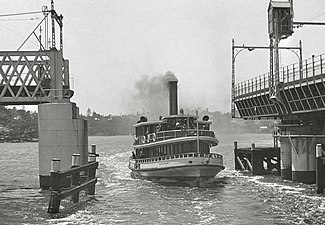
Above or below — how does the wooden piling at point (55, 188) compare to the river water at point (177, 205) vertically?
above

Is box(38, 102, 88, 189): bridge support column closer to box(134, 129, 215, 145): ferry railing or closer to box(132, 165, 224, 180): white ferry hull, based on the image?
box(132, 165, 224, 180): white ferry hull

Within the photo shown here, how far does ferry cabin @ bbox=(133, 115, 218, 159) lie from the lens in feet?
154

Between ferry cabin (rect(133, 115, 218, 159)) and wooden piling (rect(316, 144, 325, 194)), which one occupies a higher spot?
ferry cabin (rect(133, 115, 218, 159))

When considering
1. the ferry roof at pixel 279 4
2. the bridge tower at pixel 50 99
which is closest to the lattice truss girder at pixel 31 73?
the bridge tower at pixel 50 99

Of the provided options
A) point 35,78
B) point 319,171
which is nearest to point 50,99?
point 35,78

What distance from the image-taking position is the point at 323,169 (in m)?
36.0

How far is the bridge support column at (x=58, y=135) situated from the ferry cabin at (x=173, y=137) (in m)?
11.5

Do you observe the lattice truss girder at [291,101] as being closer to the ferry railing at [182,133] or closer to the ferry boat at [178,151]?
the ferry boat at [178,151]

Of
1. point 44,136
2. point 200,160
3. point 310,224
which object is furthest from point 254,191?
point 44,136

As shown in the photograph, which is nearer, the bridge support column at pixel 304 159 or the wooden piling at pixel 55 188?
the wooden piling at pixel 55 188

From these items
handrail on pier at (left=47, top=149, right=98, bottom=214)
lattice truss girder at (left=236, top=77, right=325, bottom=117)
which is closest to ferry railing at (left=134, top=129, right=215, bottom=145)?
lattice truss girder at (left=236, top=77, right=325, bottom=117)

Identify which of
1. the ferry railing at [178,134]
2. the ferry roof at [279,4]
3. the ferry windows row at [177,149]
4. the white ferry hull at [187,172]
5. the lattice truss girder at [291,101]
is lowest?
the white ferry hull at [187,172]

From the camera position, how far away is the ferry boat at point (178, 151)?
46.1 meters

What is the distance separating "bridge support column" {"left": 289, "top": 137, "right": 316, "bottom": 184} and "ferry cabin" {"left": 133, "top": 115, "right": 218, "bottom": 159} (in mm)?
7334
